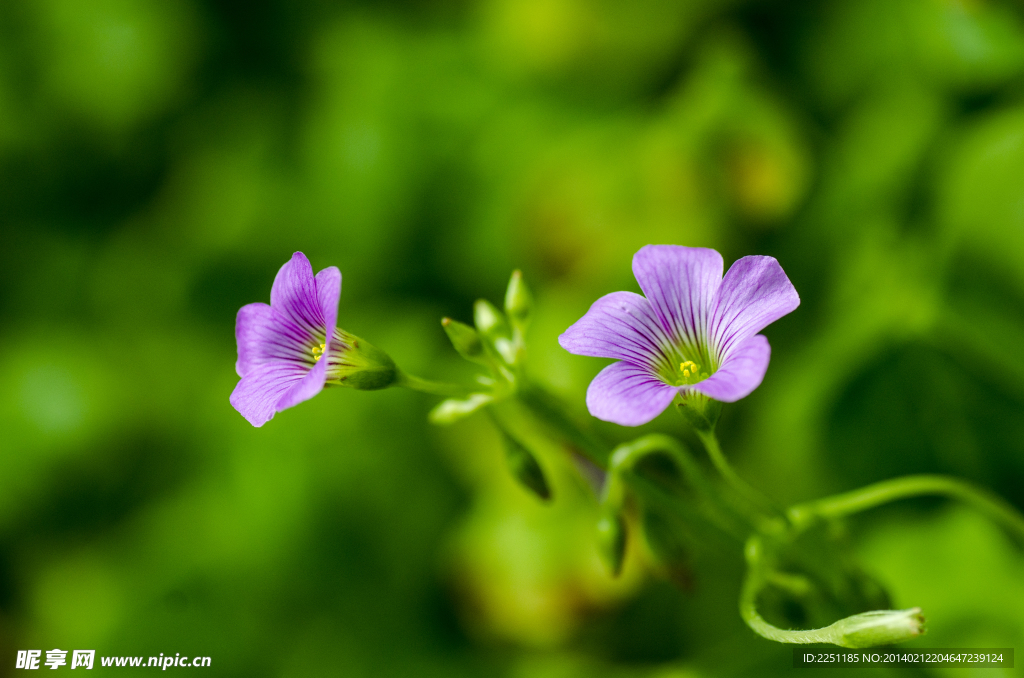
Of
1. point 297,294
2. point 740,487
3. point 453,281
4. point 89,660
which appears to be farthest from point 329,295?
point 89,660

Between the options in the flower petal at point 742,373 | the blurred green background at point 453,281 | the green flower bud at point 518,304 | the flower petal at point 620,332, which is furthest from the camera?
the blurred green background at point 453,281

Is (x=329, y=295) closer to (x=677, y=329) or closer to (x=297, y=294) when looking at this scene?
(x=297, y=294)

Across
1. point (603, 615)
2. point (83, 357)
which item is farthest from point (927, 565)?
point (83, 357)

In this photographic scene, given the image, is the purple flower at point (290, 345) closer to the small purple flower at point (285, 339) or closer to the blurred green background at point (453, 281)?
the small purple flower at point (285, 339)

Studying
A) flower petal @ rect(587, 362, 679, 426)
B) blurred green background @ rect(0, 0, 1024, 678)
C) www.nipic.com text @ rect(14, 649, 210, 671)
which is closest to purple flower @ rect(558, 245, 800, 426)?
flower petal @ rect(587, 362, 679, 426)

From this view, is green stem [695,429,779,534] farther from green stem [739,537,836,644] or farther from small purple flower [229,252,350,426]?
small purple flower [229,252,350,426]

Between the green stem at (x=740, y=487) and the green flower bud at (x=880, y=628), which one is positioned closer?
the green flower bud at (x=880, y=628)

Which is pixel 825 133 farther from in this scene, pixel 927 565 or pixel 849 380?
pixel 927 565

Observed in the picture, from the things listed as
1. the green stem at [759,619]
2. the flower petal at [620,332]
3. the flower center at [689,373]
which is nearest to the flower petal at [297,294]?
the flower petal at [620,332]
